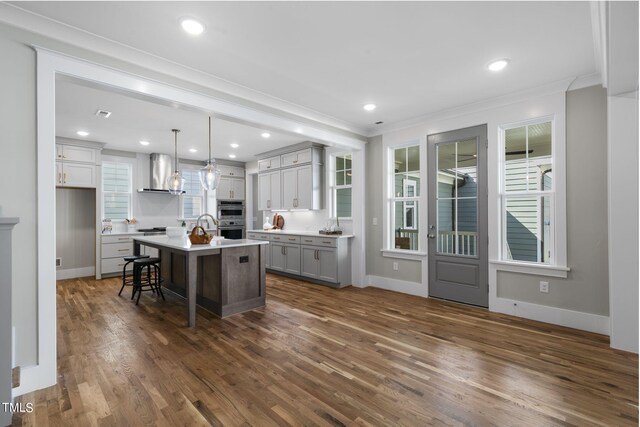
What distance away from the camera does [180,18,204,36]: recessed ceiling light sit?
227 cm

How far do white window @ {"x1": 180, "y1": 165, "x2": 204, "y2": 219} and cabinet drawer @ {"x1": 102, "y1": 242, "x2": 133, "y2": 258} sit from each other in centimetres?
147

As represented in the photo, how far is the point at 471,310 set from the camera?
3.97 metres

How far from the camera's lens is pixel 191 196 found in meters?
Answer: 7.74

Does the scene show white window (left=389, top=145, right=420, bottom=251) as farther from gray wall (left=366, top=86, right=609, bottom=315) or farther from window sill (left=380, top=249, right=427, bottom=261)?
gray wall (left=366, top=86, right=609, bottom=315)

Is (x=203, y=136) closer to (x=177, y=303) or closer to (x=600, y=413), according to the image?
(x=177, y=303)

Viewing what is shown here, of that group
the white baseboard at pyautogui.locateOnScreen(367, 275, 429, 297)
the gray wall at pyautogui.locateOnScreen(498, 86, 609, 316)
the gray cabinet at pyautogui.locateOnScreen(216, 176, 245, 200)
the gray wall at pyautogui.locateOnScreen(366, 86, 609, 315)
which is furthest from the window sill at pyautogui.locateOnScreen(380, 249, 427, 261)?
the gray cabinet at pyautogui.locateOnScreen(216, 176, 245, 200)

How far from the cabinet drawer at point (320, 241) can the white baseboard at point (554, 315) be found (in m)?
2.43

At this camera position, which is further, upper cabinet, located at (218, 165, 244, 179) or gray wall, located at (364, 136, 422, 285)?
upper cabinet, located at (218, 165, 244, 179)

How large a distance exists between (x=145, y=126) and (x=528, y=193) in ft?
18.2

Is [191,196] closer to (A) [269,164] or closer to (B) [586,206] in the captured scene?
(A) [269,164]

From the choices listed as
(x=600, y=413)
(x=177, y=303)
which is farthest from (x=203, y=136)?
(x=600, y=413)

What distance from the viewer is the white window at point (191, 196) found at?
761 centimetres

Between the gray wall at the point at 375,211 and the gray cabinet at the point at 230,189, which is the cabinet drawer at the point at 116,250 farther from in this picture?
the gray wall at the point at 375,211

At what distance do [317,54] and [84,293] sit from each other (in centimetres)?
506
